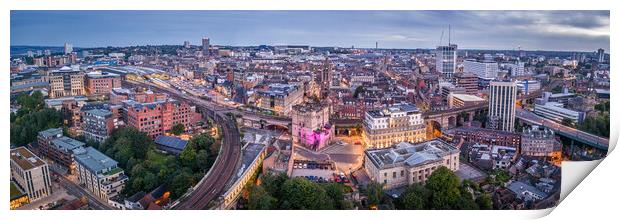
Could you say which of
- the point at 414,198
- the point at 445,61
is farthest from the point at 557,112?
the point at 445,61

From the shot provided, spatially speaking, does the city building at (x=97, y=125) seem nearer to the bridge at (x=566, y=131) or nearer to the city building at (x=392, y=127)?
the city building at (x=392, y=127)

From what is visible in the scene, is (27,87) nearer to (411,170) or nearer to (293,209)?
(293,209)

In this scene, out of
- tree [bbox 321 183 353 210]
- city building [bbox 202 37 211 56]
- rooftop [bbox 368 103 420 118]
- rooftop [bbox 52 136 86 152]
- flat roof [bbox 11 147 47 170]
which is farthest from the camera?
→ city building [bbox 202 37 211 56]

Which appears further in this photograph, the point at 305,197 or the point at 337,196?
the point at 337,196

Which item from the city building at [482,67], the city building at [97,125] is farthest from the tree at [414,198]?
the city building at [482,67]

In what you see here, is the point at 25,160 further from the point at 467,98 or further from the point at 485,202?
the point at 467,98

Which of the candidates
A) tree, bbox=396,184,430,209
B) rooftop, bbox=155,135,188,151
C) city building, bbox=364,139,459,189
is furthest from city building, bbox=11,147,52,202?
tree, bbox=396,184,430,209

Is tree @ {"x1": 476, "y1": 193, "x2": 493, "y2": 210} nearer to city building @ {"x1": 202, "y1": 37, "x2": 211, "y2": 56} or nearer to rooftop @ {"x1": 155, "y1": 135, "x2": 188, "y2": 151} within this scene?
rooftop @ {"x1": 155, "y1": 135, "x2": 188, "y2": 151}
